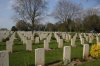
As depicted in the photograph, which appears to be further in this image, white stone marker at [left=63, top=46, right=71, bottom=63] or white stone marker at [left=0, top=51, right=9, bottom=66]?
white stone marker at [left=63, top=46, right=71, bottom=63]

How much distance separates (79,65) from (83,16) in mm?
63586

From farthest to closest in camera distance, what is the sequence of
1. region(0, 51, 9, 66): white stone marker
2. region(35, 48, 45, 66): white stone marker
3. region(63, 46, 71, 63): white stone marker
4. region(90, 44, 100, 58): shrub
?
region(90, 44, 100, 58): shrub, region(63, 46, 71, 63): white stone marker, region(35, 48, 45, 66): white stone marker, region(0, 51, 9, 66): white stone marker

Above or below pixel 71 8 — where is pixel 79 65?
below

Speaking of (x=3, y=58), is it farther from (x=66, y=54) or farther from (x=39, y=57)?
(x=66, y=54)

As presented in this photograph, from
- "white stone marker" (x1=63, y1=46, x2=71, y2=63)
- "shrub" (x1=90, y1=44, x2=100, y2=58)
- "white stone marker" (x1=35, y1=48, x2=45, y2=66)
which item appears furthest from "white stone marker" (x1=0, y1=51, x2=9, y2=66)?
"shrub" (x1=90, y1=44, x2=100, y2=58)

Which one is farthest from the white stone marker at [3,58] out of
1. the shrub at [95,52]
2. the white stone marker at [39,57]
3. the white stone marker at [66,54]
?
the shrub at [95,52]

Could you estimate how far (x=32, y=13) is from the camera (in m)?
42.0

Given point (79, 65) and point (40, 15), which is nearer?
point (79, 65)

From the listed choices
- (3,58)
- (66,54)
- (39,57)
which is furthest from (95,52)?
(3,58)

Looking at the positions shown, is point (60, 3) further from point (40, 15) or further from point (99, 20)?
point (40, 15)

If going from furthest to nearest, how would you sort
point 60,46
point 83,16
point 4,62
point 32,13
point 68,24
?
point 83,16
point 68,24
point 32,13
point 60,46
point 4,62

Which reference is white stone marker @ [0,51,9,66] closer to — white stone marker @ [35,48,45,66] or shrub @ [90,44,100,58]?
white stone marker @ [35,48,45,66]

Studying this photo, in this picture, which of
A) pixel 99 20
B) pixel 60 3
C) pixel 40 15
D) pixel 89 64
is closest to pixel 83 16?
pixel 99 20

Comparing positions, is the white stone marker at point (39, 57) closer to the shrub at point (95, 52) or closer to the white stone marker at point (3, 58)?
the white stone marker at point (3, 58)
